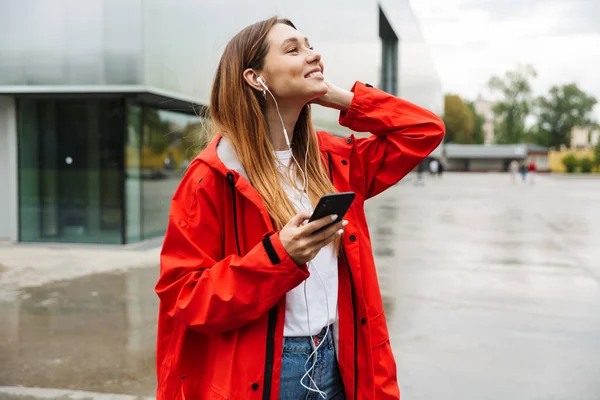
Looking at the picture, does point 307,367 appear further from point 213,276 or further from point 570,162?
point 570,162

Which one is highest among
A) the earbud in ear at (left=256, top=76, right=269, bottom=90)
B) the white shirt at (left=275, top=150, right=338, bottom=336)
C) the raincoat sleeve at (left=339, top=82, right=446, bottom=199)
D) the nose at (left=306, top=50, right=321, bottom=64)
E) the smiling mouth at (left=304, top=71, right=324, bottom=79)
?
the nose at (left=306, top=50, right=321, bottom=64)

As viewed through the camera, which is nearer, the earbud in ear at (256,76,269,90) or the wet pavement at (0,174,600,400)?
the earbud in ear at (256,76,269,90)

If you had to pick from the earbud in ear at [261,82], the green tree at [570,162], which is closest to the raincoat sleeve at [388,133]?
the earbud in ear at [261,82]

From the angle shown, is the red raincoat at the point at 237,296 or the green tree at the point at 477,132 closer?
the red raincoat at the point at 237,296

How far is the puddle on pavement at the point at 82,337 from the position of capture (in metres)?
4.59

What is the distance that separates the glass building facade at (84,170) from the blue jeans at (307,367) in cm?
1000

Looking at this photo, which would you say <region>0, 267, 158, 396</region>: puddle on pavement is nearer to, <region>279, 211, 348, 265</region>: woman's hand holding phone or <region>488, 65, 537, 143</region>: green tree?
<region>279, 211, 348, 265</region>: woman's hand holding phone

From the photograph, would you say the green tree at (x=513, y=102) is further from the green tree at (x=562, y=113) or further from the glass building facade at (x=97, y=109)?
the glass building facade at (x=97, y=109)

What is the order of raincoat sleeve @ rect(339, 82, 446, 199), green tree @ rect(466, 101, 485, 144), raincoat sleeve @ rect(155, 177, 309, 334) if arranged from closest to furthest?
raincoat sleeve @ rect(155, 177, 309, 334), raincoat sleeve @ rect(339, 82, 446, 199), green tree @ rect(466, 101, 485, 144)

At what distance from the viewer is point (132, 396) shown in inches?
167

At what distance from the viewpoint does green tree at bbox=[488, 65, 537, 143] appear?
3844 inches

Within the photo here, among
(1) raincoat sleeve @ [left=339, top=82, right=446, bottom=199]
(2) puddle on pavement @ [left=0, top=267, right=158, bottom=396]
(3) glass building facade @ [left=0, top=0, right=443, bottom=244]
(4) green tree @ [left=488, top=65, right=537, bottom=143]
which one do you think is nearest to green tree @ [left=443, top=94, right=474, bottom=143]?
(4) green tree @ [left=488, top=65, right=537, bottom=143]

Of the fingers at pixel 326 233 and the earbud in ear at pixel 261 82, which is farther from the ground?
the earbud in ear at pixel 261 82

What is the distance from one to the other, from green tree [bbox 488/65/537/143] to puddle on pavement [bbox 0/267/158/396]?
319ft
